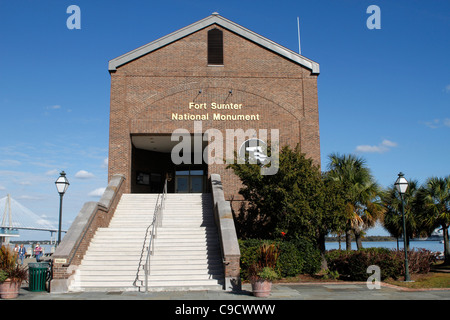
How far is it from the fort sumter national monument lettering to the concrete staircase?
5847mm

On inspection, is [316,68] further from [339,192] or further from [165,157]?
[165,157]

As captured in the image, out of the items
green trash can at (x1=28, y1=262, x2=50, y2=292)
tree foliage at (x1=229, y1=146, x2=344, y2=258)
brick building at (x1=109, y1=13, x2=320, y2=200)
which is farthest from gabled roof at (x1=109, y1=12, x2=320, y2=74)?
green trash can at (x1=28, y1=262, x2=50, y2=292)

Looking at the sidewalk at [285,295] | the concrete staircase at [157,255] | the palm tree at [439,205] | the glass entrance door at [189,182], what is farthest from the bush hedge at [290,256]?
the glass entrance door at [189,182]

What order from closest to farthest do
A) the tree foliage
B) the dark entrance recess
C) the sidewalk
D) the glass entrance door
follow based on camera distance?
the sidewalk < the tree foliage < the dark entrance recess < the glass entrance door

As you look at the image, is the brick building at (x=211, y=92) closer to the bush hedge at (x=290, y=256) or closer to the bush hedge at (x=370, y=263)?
the bush hedge at (x=290, y=256)

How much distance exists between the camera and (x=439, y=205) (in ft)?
73.8

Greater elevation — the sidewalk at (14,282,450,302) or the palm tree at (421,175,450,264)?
the palm tree at (421,175,450,264)

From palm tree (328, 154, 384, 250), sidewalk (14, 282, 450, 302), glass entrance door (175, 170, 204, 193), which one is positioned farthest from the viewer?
glass entrance door (175, 170, 204, 193)

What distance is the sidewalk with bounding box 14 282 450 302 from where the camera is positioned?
11844mm

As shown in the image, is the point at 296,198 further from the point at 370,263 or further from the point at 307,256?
the point at 370,263

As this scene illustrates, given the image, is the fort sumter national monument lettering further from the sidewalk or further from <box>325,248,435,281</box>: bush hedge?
the sidewalk

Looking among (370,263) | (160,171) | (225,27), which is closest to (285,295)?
(370,263)

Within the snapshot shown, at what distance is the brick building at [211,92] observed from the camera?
23266 mm
